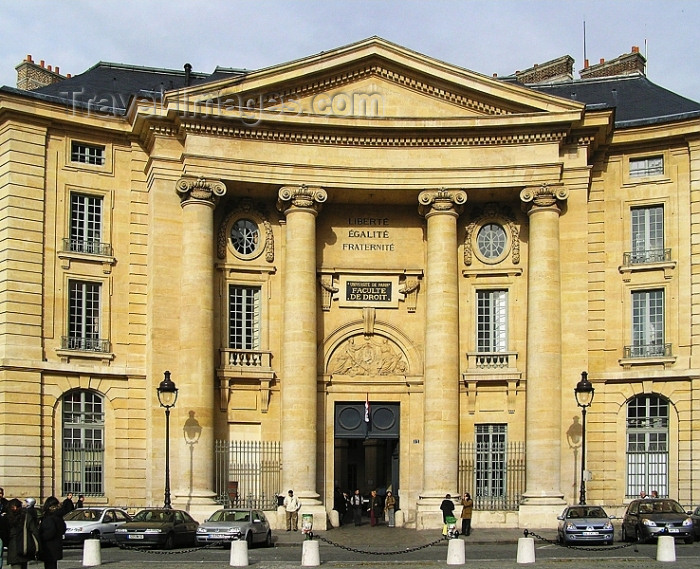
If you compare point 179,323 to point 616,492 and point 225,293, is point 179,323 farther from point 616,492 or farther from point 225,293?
point 616,492

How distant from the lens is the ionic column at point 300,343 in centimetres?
4491

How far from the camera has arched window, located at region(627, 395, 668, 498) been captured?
46.5 metres

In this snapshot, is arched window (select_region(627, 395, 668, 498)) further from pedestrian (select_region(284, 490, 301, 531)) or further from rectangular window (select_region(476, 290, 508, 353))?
pedestrian (select_region(284, 490, 301, 531))

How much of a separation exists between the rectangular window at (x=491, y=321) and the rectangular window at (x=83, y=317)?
13808 mm

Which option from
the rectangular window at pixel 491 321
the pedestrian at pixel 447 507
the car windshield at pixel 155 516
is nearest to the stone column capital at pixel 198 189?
the rectangular window at pixel 491 321

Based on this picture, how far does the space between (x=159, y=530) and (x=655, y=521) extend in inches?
567

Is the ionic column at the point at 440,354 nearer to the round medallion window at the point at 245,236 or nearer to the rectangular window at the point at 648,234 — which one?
the round medallion window at the point at 245,236

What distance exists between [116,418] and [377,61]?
629 inches

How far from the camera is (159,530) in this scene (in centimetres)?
3662

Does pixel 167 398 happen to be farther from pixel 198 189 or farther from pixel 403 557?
pixel 403 557

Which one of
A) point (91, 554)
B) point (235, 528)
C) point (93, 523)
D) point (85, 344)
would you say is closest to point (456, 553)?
point (235, 528)

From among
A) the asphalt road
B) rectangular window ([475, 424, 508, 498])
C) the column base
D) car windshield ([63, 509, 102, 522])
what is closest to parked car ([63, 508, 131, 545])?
car windshield ([63, 509, 102, 522])

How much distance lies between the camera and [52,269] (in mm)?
45344

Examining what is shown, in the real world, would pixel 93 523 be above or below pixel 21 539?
below
